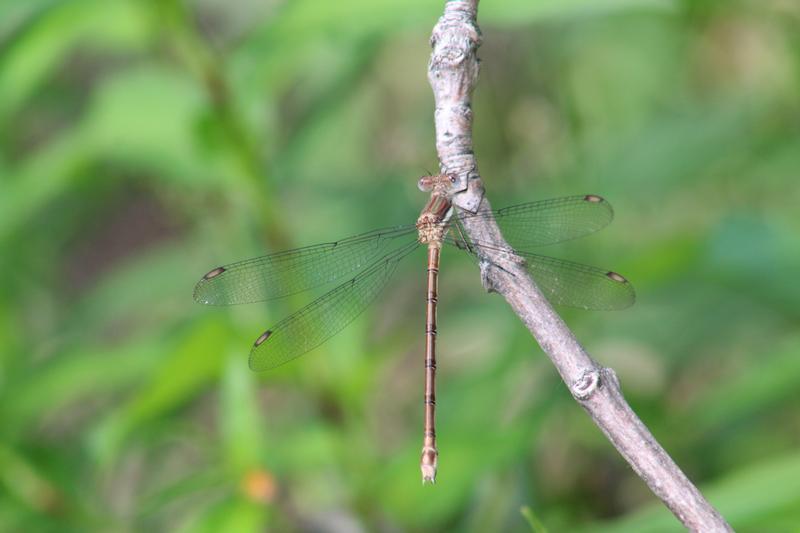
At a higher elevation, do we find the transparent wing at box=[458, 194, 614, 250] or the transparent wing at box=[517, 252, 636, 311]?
the transparent wing at box=[458, 194, 614, 250]

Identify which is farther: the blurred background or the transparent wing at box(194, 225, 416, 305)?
the transparent wing at box(194, 225, 416, 305)

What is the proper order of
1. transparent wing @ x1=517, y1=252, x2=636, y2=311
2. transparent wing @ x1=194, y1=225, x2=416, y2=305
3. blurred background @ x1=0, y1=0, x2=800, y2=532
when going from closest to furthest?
transparent wing @ x1=517, y1=252, x2=636, y2=311 → blurred background @ x1=0, y1=0, x2=800, y2=532 → transparent wing @ x1=194, y1=225, x2=416, y2=305

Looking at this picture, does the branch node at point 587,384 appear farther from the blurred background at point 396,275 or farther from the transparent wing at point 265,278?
the transparent wing at point 265,278

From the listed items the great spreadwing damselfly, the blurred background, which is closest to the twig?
the blurred background

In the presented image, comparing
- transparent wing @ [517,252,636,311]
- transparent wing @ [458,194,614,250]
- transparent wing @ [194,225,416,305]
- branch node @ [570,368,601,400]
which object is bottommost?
branch node @ [570,368,601,400]

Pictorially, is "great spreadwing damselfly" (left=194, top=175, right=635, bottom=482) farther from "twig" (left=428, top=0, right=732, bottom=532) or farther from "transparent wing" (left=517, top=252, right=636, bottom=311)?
"twig" (left=428, top=0, right=732, bottom=532)

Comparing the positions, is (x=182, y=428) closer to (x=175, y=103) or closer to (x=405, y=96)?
(x=175, y=103)

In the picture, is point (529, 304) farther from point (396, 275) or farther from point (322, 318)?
point (396, 275)

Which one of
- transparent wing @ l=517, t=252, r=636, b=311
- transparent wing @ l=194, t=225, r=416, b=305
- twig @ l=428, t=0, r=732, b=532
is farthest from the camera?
transparent wing @ l=194, t=225, r=416, b=305
